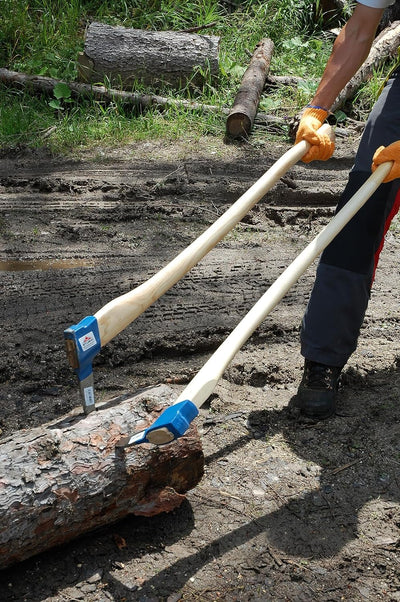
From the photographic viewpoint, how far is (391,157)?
9.01 feet

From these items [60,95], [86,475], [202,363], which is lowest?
[202,363]

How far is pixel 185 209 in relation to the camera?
16.2ft

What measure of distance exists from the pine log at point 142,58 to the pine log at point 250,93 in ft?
1.37

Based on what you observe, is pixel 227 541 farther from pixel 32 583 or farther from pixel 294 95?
pixel 294 95

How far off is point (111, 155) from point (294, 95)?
2.23 m

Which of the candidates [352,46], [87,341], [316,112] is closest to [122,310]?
[87,341]

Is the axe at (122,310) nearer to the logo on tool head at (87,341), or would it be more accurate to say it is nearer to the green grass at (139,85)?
the logo on tool head at (87,341)

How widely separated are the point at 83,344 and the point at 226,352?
50 centimetres

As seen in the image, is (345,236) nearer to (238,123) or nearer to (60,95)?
(238,123)

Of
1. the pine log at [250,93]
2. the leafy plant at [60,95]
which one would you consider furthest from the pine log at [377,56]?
the leafy plant at [60,95]

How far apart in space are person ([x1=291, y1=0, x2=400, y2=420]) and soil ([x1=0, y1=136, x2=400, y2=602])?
0.22 metres

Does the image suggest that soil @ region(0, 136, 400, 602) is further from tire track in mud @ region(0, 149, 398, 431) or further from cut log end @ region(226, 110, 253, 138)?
cut log end @ region(226, 110, 253, 138)

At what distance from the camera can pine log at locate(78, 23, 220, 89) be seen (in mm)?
6742

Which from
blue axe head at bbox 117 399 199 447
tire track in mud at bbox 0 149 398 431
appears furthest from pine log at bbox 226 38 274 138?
blue axe head at bbox 117 399 199 447
